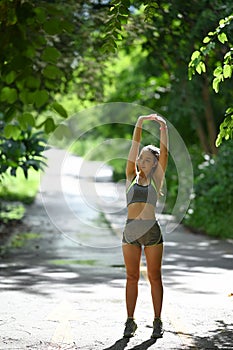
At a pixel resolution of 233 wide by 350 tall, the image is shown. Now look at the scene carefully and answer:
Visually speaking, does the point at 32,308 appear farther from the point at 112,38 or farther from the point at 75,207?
the point at 75,207

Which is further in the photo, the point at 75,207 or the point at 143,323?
the point at 75,207

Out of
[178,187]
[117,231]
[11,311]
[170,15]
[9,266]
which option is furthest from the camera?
[178,187]

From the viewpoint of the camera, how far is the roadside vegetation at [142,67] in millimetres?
Answer: 4543

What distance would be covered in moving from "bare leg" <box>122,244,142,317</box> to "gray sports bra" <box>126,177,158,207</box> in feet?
1.44

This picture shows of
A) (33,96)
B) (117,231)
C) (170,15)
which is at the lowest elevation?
(117,231)

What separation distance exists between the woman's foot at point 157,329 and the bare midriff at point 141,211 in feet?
3.06

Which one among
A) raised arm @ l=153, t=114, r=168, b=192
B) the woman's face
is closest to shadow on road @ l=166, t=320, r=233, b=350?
raised arm @ l=153, t=114, r=168, b=192

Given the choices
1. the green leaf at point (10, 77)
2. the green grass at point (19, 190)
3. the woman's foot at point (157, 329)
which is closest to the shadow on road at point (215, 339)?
the woman's foot at point (157, 329)

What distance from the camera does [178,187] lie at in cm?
2347

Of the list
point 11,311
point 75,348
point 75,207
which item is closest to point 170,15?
point 11,311

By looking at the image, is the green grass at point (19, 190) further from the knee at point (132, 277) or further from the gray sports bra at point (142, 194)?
the knee at point (132, 277)

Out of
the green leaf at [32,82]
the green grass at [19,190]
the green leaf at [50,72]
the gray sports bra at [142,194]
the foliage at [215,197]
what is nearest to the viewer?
the green leaf at [32,82]

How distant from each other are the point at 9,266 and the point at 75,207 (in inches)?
596

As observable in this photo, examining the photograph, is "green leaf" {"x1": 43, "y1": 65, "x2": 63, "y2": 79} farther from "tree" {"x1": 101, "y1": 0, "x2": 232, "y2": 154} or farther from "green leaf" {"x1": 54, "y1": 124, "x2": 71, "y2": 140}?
"tree" {"x1": 101, "y1": 0, "x2": 232, "y2": 154}
